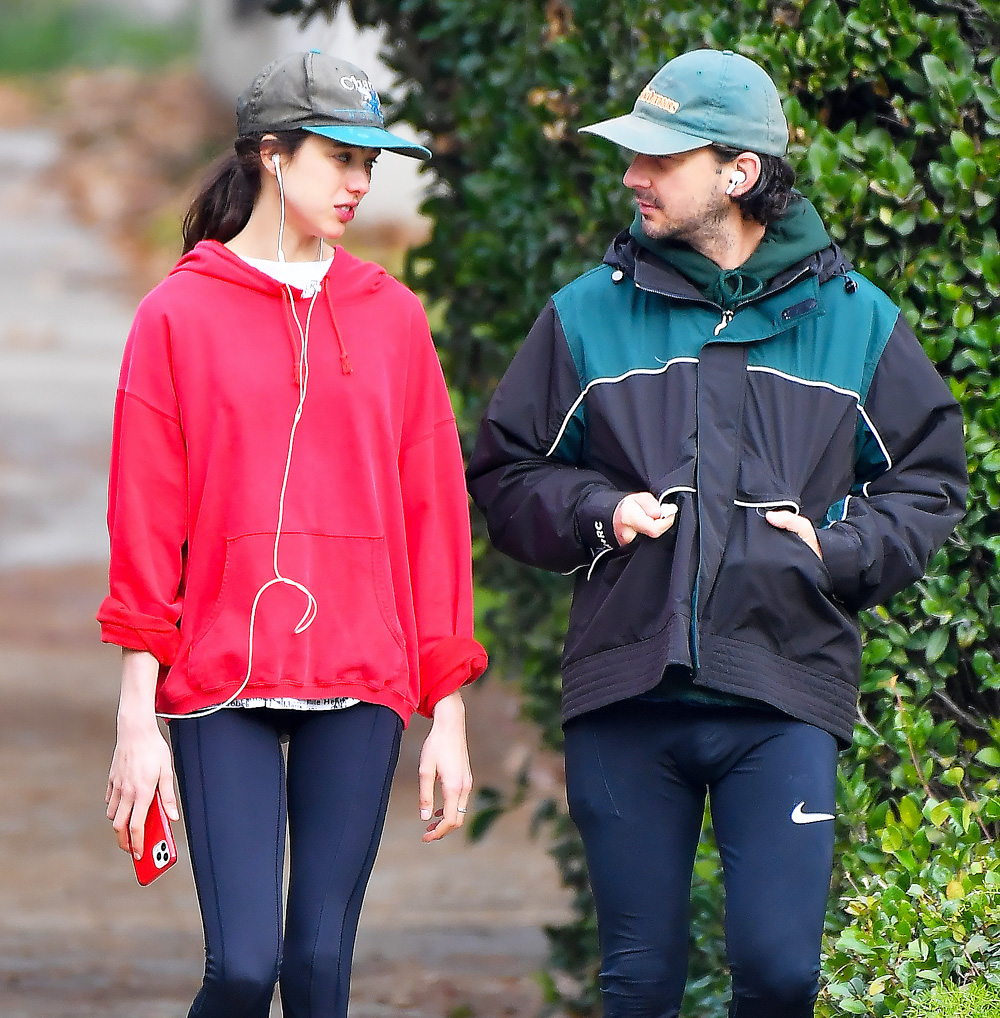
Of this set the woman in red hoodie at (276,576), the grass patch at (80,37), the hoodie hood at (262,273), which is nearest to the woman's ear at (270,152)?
the woman in red hoodie at (276,576)

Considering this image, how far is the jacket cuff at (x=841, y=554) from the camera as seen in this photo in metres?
3.19

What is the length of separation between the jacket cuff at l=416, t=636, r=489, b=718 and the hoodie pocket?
12cm

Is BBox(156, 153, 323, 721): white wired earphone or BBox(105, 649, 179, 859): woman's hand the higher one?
BBox(156, 153, 323, 721): white wired earphone

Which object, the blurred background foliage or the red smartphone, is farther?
the blurred background foliage

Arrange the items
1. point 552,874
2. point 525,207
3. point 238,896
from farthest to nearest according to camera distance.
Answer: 1. point 552,874
2. point 525,207
3. point 238,896

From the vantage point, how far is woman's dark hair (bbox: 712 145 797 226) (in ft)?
10.8

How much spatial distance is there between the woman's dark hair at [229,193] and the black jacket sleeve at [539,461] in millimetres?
583

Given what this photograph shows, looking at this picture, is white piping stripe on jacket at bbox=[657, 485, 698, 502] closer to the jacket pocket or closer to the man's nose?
the jacket pocket

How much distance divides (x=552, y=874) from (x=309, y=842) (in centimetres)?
404

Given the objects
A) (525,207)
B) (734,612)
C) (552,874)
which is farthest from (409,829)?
(734,612)

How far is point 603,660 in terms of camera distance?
324cm

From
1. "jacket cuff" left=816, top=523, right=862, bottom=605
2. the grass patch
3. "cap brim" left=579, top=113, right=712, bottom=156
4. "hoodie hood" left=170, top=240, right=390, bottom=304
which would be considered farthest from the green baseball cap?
the grass patch

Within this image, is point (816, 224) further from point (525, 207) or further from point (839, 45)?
point (525, 207)

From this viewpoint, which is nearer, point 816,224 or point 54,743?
point 816,224
